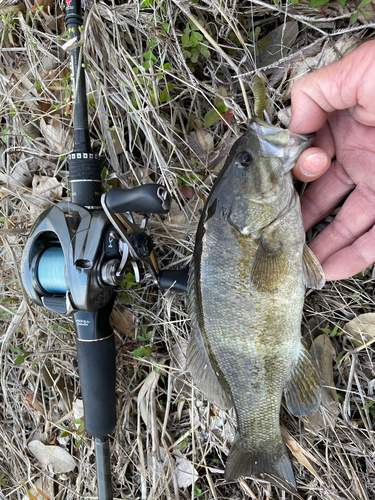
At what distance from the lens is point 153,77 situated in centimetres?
206

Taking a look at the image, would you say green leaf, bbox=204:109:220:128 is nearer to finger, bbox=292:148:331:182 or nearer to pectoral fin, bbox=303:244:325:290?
finger, bbox=292:148:331:182

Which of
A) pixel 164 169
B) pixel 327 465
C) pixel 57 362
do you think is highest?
pixel 164 169

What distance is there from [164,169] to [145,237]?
1.72 ft

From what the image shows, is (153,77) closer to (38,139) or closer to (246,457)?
(38,139)

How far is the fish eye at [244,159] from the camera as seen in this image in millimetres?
1544

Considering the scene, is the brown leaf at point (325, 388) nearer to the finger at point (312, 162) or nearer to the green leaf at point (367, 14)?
the finger at point (312, 162)

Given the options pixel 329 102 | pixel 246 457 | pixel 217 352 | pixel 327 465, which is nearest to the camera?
pixel 329 102

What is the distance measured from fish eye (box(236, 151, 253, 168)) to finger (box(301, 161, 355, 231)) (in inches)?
21.2

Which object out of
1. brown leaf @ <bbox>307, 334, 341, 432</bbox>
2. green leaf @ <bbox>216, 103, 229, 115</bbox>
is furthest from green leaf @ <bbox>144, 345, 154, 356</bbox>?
green leaf @ <bbox>216, 103, 229, 115</bbox>

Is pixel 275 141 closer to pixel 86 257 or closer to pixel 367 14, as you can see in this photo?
pixel 367 14

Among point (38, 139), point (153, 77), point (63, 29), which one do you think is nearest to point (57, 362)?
point (38, 139)

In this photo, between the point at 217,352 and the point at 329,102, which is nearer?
the point at 329,102

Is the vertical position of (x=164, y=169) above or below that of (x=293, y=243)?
above

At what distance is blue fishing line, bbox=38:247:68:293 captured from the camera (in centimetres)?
193
